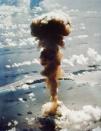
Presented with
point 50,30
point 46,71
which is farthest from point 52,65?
point 50,30

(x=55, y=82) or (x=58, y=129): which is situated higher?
(x=55, y=82)

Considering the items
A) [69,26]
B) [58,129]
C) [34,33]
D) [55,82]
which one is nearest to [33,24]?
[34,33]

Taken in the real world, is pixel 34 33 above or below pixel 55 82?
above

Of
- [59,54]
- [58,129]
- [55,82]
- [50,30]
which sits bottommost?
[58,129]

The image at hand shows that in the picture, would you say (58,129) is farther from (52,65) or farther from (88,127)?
(52,65)

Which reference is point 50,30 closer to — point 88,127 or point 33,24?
point 33,24

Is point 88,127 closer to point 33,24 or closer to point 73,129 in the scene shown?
point 73,129

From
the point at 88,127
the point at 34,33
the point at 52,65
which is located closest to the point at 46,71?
the point at 52,65

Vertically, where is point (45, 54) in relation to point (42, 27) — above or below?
below
